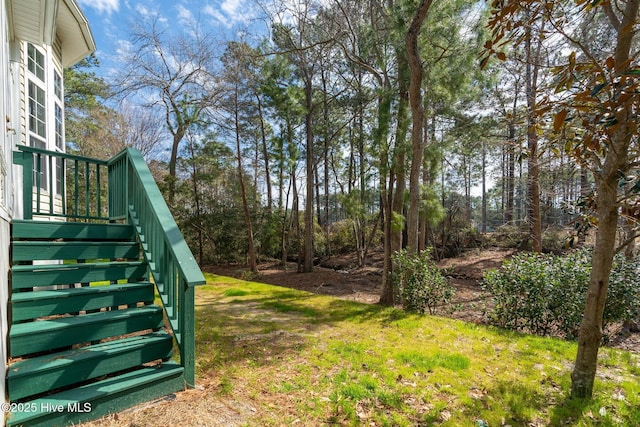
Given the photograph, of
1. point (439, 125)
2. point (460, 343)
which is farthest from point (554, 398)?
point (439, 125)

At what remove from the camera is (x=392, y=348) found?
3568mm

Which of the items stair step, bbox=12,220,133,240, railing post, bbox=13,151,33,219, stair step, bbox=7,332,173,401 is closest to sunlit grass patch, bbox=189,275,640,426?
stair step, bbox=7,332,173,401

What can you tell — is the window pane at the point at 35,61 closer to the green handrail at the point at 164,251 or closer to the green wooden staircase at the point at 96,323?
the green handrail at the point at 164,251

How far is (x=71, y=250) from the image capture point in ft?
9.48

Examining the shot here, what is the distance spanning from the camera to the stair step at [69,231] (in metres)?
2.82

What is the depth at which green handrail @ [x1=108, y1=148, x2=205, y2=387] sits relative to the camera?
7.58 ft

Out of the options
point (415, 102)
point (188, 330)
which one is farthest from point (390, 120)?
point (188, 330)

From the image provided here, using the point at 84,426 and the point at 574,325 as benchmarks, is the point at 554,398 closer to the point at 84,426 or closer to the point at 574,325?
the point at 574,325

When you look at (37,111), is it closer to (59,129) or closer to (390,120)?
(59,129)

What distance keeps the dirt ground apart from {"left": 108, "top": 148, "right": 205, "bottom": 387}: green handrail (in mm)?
5956

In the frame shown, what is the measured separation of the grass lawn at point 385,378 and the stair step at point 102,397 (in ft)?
0.29

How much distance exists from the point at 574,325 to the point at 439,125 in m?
8.11

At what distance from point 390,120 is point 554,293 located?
4393 mm

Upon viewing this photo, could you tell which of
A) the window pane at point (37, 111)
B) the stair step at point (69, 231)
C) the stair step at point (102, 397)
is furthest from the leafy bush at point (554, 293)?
the window pane at point (37, 111)
